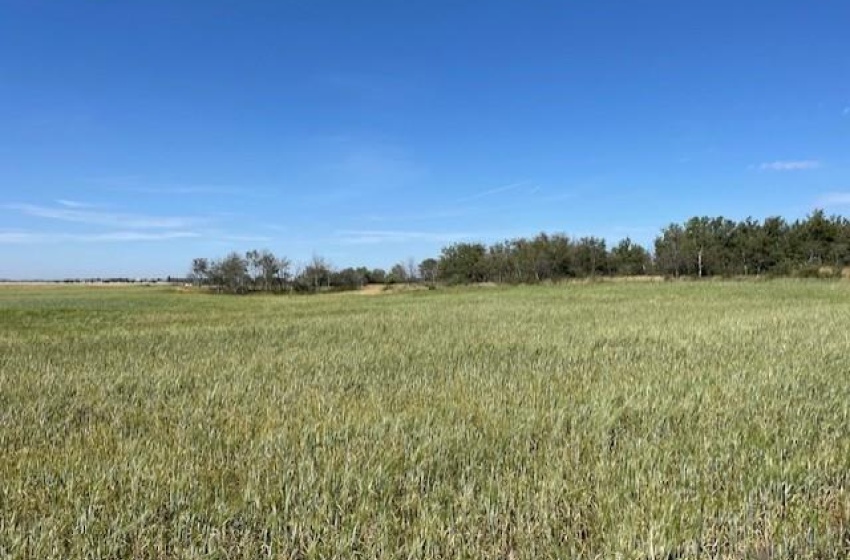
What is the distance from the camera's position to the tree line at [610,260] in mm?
A: 73125

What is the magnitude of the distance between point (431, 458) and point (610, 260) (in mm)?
91015

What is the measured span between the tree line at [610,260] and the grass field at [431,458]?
201ft

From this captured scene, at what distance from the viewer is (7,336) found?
1902 centimetres

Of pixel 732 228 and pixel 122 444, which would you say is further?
pixel 732 228

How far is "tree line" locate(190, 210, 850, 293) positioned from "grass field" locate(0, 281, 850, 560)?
61289 millimetres

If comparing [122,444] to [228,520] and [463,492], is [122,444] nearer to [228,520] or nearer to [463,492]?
[228,520]

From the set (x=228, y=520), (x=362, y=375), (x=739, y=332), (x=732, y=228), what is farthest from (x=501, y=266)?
(x=228, y=520)

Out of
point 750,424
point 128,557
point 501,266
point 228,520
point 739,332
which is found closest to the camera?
point 128,557

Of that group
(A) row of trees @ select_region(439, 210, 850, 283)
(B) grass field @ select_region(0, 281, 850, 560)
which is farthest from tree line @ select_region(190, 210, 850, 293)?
(B) grass field @ select_region(0, 281, 850, 560)

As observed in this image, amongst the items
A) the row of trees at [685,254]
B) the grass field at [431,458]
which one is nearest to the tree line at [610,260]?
the row of trees at [685,254]

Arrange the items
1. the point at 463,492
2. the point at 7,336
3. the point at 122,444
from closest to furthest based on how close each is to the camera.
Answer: the point at 463,492, the point at 122,444, the point at 7,336

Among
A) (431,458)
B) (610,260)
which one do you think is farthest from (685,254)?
(431,458)

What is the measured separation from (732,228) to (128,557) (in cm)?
9080

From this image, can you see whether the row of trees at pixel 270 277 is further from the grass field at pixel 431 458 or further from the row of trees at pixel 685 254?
the grass field at pixel 431 458
